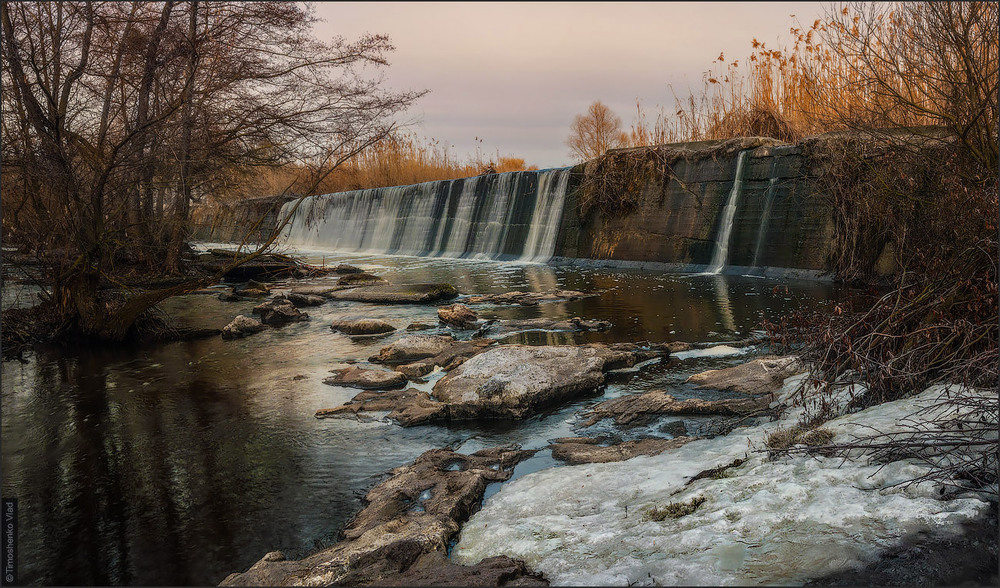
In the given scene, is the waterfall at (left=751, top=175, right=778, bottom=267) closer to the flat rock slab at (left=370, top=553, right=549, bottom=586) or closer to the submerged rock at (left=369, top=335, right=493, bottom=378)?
the submerged rock at (left=369, top=335, right=493, bottom=378)

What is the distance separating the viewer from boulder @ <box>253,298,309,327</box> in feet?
29.5

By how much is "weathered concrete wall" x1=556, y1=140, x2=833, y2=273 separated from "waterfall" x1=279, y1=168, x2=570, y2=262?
775 mm

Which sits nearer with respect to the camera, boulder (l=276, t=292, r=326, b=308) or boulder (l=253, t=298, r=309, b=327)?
boulder (l=253, t=298, r=309, b=327)

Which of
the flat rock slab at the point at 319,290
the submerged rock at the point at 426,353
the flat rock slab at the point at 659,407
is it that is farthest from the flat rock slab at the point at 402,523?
the flat rock slab at the point at 319,290

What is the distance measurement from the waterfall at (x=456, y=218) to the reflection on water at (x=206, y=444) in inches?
290

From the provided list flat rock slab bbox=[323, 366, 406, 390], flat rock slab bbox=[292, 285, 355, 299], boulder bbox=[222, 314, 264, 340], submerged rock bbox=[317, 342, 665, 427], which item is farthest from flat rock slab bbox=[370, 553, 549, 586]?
flat rock slab bbox=[292, 285, 355, 299]

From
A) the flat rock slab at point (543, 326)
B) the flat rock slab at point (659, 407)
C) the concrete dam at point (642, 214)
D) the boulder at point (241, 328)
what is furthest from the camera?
the concrete dam at point (642, 214)

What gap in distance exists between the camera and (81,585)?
2.77 metres

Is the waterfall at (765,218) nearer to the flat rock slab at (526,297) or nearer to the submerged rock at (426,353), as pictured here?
the flat rock slab at (526,297)

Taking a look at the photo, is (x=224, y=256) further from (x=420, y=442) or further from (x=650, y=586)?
(x=650, y=586)

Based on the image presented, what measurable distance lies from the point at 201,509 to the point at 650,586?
7.57 feet

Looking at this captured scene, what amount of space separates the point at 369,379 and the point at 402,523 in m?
2.72

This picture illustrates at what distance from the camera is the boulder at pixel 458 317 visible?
791cm

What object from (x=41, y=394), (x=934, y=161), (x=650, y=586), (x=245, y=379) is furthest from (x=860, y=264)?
(x=41, y=394)
